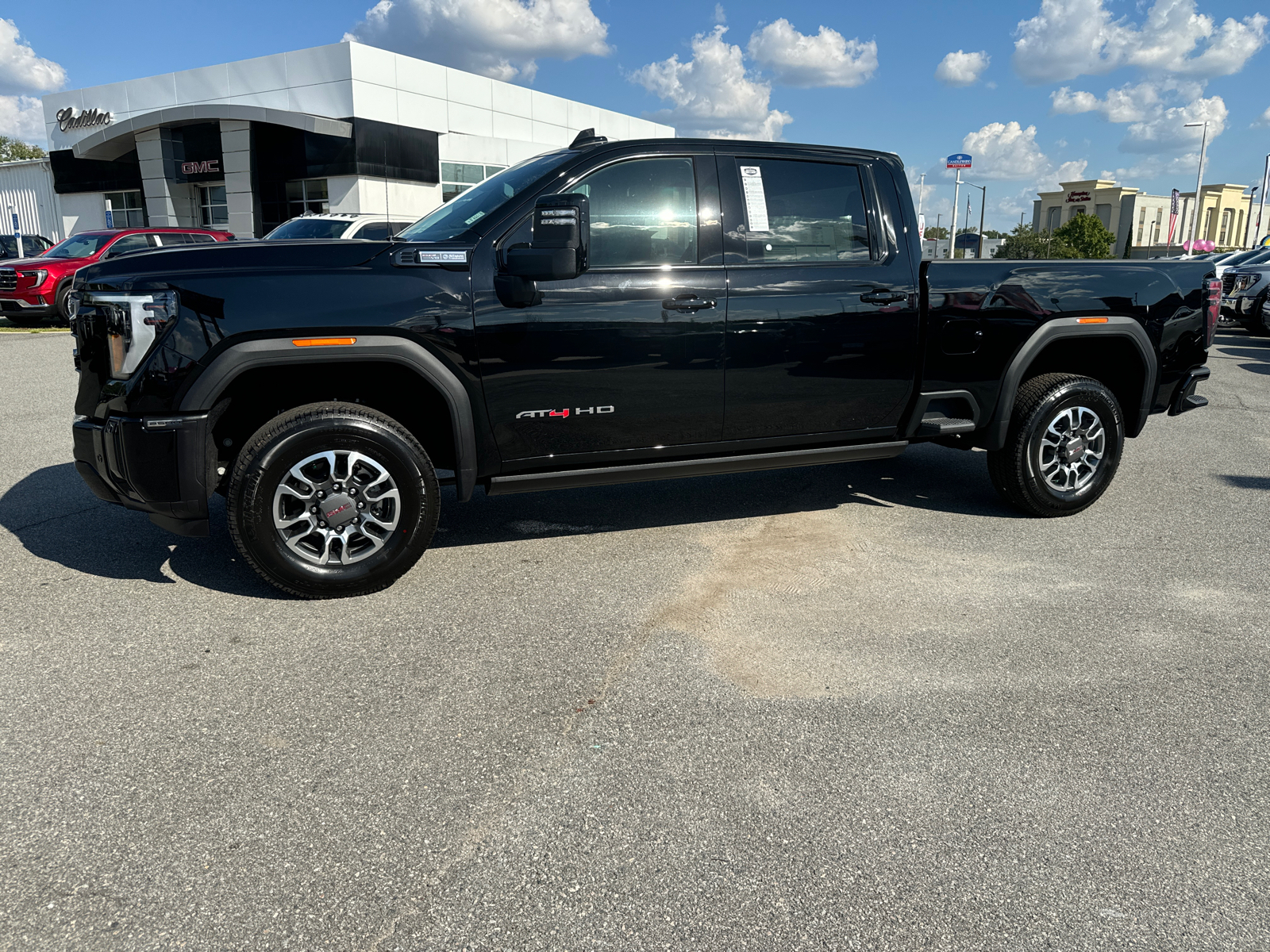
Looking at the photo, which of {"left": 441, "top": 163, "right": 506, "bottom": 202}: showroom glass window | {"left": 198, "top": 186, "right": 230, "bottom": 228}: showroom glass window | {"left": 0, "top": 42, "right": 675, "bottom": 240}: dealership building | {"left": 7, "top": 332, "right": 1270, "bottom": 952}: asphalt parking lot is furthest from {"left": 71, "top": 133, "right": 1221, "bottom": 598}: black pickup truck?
{"left": 198, "top": 186, "right": 230, "bottom": 228}: showroom glass window

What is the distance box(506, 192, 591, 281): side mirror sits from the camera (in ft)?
13.2

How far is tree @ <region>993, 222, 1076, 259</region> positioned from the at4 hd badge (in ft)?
233

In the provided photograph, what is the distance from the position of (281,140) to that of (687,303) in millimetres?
34197

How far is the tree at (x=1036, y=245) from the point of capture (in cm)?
7562

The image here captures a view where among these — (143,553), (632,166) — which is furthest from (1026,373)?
A: (143,553)

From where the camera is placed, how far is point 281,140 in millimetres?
33969

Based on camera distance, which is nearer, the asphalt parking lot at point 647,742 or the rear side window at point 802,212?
the asphalt parking lot at point 647,742

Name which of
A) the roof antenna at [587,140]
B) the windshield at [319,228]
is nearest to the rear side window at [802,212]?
the roof antenna at [587,140]

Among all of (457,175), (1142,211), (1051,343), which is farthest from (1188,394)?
(1142,211)

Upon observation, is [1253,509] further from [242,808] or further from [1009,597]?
[242,808]

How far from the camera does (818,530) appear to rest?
5.32 m

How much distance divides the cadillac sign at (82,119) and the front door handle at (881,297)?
44.9 m

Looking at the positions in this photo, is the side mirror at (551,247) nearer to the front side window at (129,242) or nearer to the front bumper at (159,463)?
the front bumper at (159,463)

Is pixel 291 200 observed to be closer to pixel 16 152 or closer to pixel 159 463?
pixel 159 463
